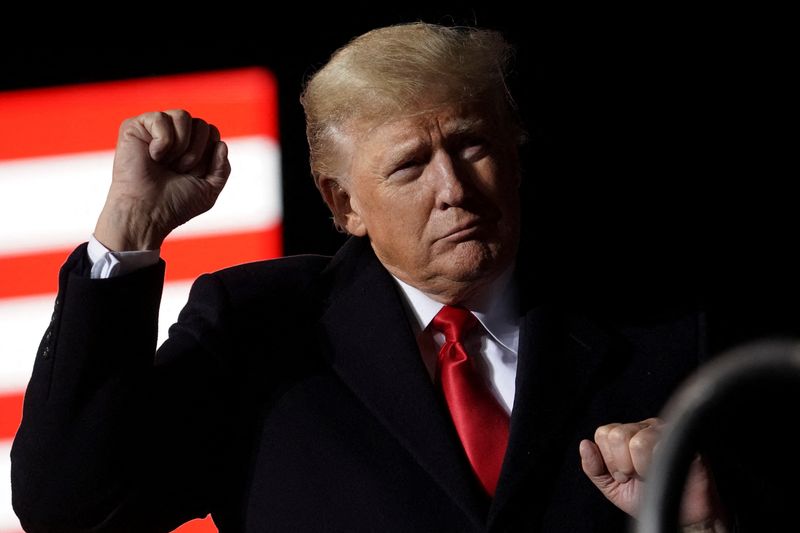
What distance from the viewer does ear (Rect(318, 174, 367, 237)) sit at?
4.73 feet

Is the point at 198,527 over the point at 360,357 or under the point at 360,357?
under

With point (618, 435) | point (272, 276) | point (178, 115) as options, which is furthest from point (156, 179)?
point (618, 435)

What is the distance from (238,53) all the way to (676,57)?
2.52 feet

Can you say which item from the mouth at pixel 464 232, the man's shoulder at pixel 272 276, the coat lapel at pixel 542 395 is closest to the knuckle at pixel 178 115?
the man's shoulder at pixel 272 276

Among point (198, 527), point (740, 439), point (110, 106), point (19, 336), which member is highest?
point (110, 106)

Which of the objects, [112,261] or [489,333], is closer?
[112,261]

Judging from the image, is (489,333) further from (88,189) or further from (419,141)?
(88,189)

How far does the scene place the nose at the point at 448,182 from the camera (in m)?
1.31

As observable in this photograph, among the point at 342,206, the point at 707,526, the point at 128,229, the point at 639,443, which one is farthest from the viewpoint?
the point at 342,206

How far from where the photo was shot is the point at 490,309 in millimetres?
1397

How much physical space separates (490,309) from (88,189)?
0.87m

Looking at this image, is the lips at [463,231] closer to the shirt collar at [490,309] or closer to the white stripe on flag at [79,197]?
the shirt collar at [490,309]

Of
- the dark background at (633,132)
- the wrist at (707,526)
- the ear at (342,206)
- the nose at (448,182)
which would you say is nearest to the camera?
the wrist at (707,526)

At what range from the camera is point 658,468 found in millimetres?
475
